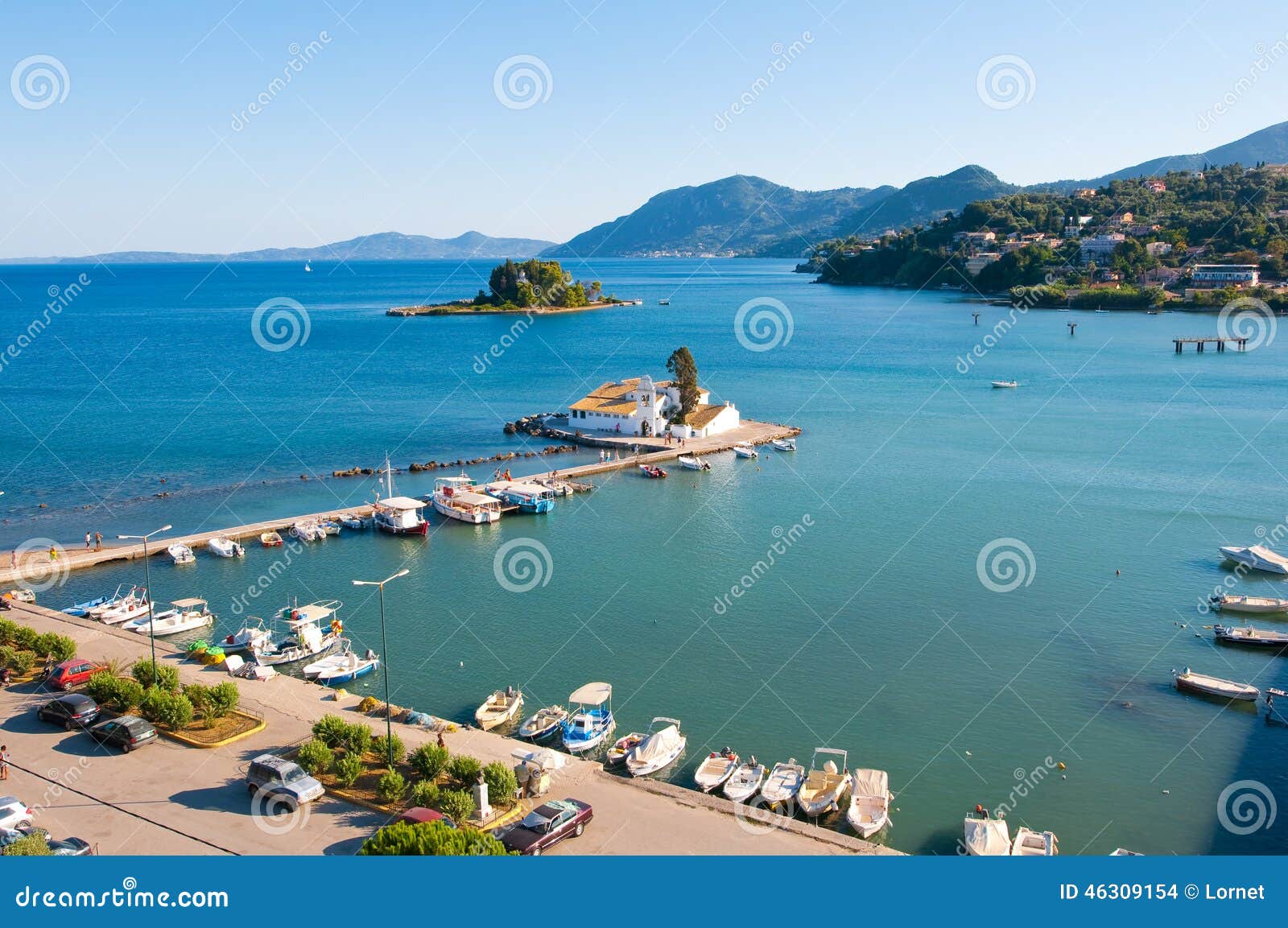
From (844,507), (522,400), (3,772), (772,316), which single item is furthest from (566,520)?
(772,316)

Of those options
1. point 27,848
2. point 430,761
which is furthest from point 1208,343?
point 27,848

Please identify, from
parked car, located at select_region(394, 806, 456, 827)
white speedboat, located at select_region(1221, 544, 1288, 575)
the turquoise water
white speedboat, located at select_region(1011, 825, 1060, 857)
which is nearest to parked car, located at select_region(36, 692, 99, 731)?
the turquoise water

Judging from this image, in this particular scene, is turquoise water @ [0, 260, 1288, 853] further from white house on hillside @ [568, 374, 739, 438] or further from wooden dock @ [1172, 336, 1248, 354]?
wooden dock @ [1172, 336, 1248, 354]

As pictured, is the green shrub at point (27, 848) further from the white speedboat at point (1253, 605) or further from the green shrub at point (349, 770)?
the white speedboat at point (1253, 605)

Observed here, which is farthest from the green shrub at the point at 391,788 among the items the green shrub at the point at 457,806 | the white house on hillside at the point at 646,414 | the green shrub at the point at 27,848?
the white house on hillside at the point at 646,414

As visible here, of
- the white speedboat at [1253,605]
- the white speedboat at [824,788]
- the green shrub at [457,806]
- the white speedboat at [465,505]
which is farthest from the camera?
the white speedboat at [465,505]
